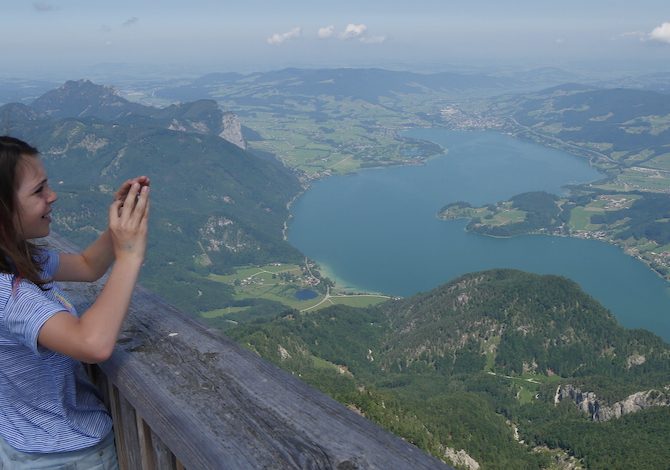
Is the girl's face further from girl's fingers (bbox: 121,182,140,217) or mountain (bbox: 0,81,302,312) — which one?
mountain (bbox: 0,81,302,312)

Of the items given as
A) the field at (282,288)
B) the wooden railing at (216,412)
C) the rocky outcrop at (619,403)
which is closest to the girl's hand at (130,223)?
the wooden railing at (216,412)

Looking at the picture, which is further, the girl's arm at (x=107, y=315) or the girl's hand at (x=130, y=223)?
the girl's hand at (x=130, y=223)

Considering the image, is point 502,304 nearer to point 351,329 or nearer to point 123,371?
point 351,329

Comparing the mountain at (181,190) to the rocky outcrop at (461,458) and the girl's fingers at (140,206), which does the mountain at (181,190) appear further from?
the girl's fingers at (140,206)

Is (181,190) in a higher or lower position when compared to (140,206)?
lower

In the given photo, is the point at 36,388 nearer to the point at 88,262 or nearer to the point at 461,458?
the point at 88,262

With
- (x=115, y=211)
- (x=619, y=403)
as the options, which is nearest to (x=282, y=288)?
(x=619, y=403)

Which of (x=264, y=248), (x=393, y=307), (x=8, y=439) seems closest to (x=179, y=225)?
(x=264, y=248)
